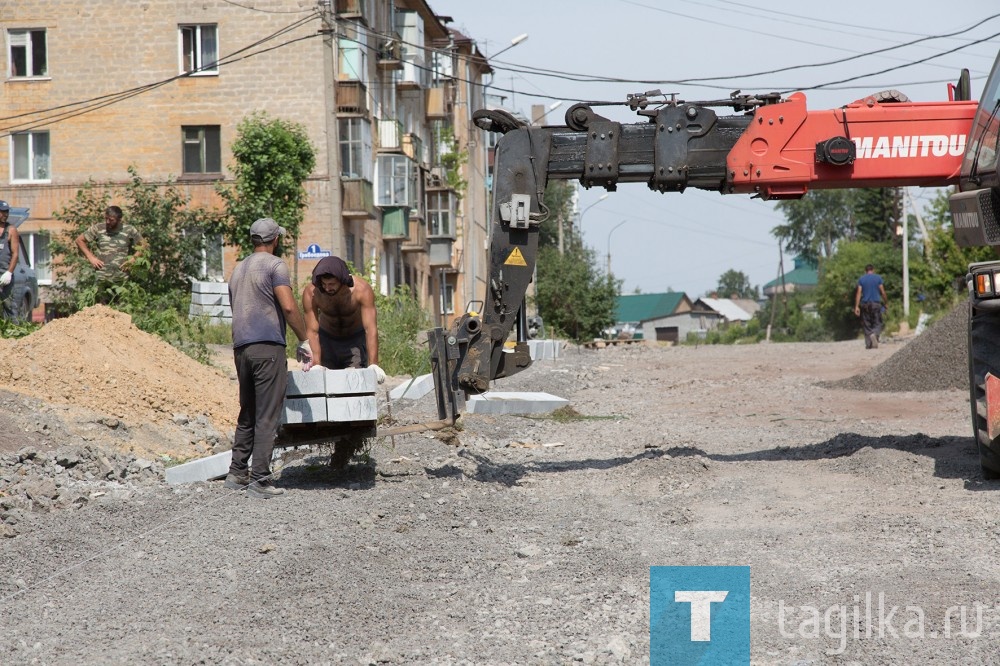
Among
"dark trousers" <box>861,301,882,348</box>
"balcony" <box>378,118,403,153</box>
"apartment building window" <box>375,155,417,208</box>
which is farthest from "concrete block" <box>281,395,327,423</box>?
"balcony" <box>378,118,403,153</box>

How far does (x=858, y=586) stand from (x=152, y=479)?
6.01 metres

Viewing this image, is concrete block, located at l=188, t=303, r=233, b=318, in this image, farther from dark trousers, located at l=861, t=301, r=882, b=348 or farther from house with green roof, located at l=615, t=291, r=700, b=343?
house with green roof, located at l=615, t=291, r=700, b=343

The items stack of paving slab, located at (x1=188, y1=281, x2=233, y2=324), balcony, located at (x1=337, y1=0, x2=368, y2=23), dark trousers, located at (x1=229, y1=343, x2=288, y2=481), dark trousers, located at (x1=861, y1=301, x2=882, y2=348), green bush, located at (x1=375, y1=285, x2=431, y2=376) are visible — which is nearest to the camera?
dark trousers, located at (x1=229, y1=343, x2=288, y2=481)

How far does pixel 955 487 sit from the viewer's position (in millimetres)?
8648

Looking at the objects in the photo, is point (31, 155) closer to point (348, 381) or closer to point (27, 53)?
point (27, 53)

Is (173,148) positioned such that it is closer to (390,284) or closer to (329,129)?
(329,129)

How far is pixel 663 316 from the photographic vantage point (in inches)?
5556

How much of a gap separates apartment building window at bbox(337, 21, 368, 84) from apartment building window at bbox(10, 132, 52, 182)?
8715 millimetres

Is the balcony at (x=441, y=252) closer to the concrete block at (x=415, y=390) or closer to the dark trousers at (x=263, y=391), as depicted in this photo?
the concrete block at (x=415, y=390)

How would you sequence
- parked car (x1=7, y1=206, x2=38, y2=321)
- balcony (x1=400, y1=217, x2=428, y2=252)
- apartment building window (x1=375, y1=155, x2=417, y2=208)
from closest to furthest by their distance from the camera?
parked car (x1=7, y1=206, x2=38, y2=321) < apartment building window (x1=375, y1=155, x2=417, y2=208) < balcony (x1=400, y1=217, x2=428, y2=252)

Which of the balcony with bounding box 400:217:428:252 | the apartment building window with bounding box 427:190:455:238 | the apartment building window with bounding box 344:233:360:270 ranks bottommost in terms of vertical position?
the apartment building window with bounding box 344:233:360:270

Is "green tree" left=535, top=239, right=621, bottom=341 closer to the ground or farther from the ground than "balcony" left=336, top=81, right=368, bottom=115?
closer to the ground

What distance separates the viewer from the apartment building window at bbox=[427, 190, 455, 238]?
163 feet

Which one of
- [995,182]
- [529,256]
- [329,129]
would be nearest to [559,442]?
[529,256]
